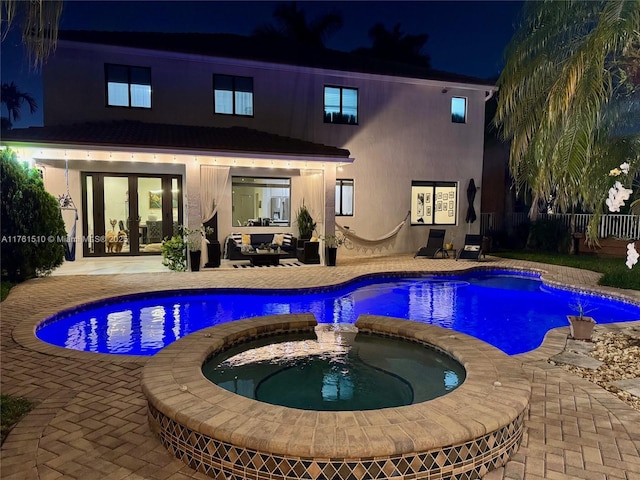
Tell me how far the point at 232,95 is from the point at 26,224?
7.32 metres

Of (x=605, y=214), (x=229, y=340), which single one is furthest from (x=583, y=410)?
(x=605, y=214)

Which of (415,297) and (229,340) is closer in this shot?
(229,340)

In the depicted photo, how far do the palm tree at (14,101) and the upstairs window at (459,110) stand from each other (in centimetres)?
3129

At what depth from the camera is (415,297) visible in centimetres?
983

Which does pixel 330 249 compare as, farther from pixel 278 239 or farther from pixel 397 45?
pixel 397 45

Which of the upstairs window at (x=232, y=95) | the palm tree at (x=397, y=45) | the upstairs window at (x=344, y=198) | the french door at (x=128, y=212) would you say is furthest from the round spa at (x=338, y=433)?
the palm tree at (x=397, y=45)

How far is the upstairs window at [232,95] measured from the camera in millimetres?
13805

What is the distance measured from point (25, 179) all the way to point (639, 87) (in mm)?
11167

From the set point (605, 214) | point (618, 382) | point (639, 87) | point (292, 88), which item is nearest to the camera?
point (618, 382)

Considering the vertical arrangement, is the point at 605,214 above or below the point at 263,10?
below

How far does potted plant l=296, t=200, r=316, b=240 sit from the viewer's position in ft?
44.5

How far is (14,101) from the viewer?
3200cm

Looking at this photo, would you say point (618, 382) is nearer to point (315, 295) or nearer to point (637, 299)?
point (637, 299)

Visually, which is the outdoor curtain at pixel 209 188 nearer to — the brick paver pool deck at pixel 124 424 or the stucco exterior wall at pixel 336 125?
the stucco exterior wall at pixel 336 125
